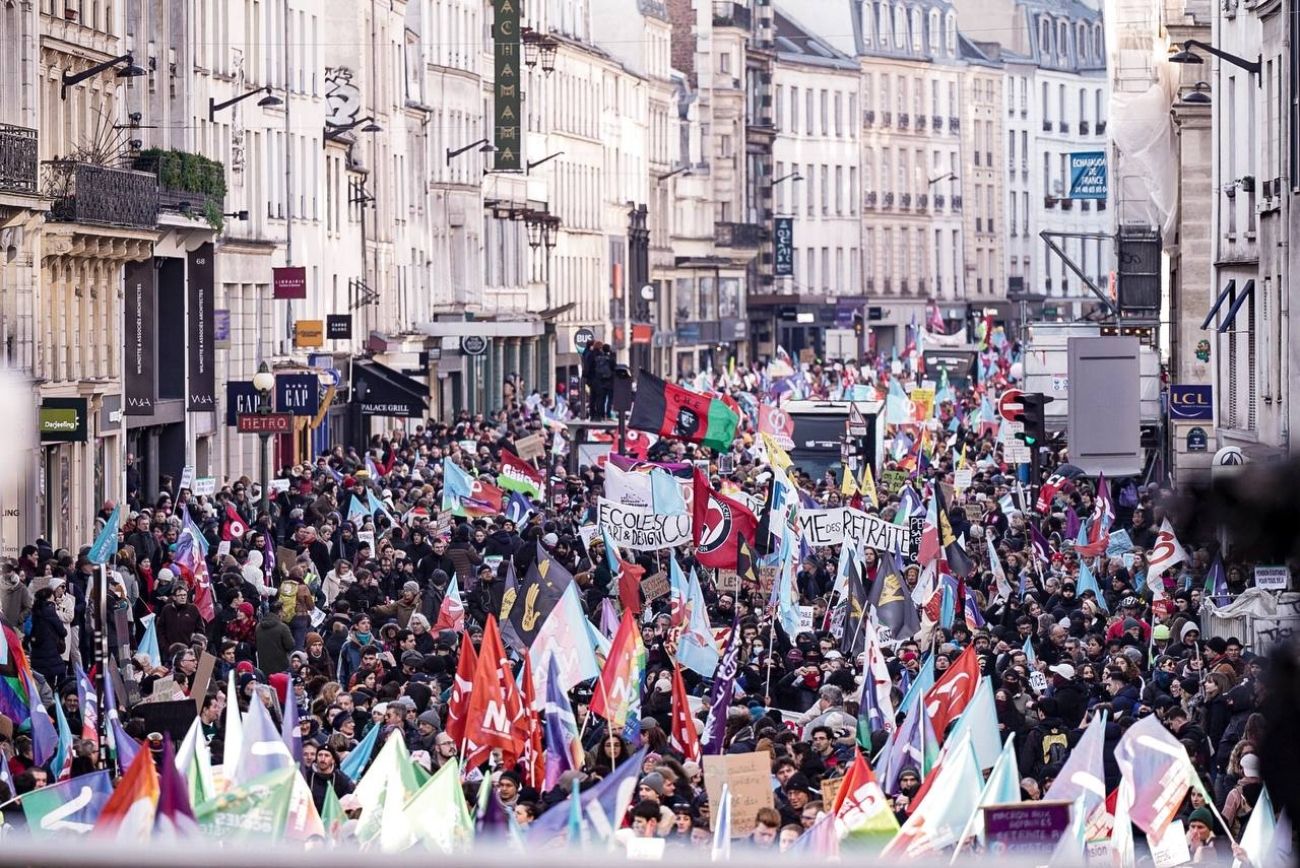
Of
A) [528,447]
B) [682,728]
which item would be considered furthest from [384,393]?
[682,728]

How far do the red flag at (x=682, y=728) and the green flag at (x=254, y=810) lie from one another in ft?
15.0

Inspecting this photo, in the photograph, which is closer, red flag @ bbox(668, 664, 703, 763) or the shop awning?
red flag @ bbox(668, 664, 703, 763)

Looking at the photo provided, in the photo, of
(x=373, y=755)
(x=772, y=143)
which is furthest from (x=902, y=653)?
(x=772, y=143)

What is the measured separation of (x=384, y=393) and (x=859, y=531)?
2783 centimetres

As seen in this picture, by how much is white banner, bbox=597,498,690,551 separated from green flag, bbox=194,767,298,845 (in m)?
15.2

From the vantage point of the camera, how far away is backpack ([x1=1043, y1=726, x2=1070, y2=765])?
15.3m

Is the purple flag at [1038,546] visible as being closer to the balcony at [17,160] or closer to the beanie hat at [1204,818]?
the balcony at [17,160]

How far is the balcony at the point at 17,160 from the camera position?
33.8 metres

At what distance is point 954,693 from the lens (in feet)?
53.7

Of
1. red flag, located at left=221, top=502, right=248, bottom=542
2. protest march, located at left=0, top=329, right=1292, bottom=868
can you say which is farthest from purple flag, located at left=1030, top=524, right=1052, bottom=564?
red flag, located at left=221, top=502, right=248, bottom=542

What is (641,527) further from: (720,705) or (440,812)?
(440,812)

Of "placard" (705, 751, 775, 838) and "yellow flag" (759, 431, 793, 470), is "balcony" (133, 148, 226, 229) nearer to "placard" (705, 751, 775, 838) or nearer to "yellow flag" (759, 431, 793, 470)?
"yellow flag" (759, 431, 793, 470)

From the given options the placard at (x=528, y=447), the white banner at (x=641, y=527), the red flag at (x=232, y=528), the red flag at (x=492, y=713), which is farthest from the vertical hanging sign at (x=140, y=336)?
the red flag at (x=492, y=713)

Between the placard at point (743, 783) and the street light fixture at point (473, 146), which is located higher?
the street light fixture at point (473, 146)
